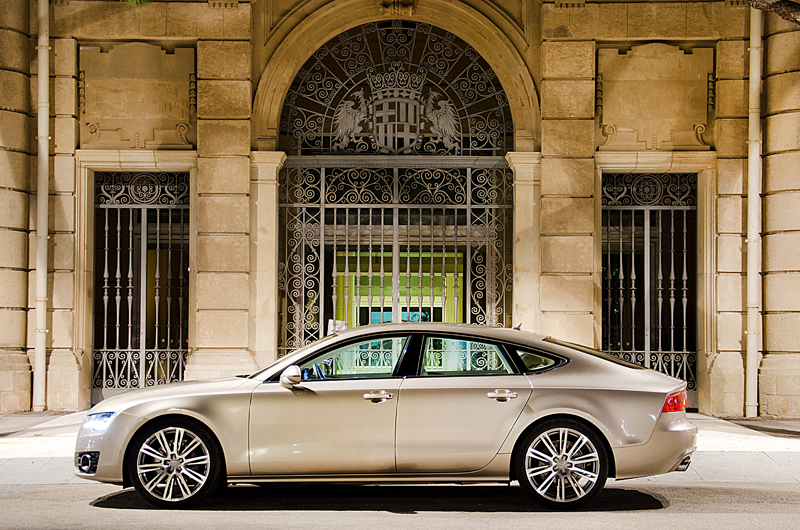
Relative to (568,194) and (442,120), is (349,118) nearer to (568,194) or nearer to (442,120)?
(442,120)

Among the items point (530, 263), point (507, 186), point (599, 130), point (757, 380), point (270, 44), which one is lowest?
point (757, 380)

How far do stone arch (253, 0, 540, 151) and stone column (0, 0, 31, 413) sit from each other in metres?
3.20

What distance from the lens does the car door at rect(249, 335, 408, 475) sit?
5.91 metres

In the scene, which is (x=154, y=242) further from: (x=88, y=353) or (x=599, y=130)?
(x=599, y=130)

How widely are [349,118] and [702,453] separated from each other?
264 inches

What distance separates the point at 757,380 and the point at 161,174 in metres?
8.74

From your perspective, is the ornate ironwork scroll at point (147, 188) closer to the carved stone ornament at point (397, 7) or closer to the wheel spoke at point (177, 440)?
the carved stone ornament at point (397, 7)

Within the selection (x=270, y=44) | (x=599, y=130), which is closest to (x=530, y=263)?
(x=599, y=130)

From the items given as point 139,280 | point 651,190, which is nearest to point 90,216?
point 139,280

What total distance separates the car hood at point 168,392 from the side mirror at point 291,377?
0.89 ft

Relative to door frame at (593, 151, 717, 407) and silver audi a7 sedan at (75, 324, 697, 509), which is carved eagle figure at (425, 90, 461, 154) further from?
silver audi a7 sedan at (75, 324, 697, 509)

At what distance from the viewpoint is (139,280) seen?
12.0 m

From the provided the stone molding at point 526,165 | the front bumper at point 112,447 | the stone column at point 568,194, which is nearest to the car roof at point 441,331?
the front bumper at point 112,447

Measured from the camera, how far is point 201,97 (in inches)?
449
